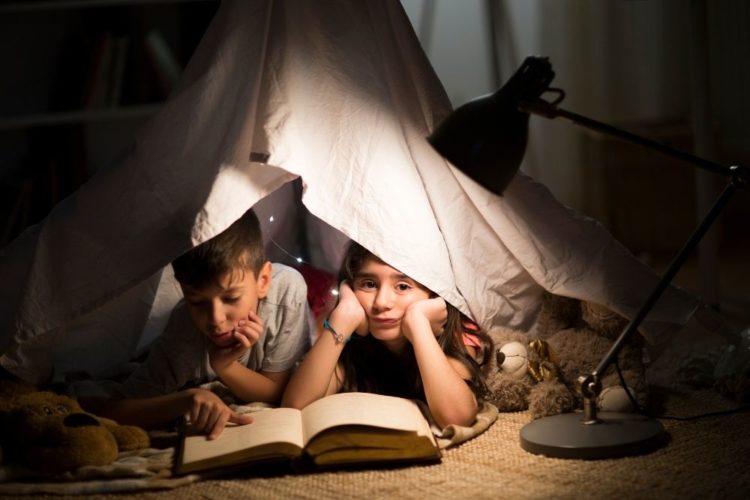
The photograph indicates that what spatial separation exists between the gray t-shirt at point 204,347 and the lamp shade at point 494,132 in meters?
0.59

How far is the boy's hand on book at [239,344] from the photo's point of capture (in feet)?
5.85

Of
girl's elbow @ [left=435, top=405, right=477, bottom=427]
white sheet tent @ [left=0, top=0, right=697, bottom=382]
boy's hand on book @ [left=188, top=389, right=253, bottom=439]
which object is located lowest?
boy's hand on book @ [left=188, top=389, right=253, bottom=439]

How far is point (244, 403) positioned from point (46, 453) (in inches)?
16.9

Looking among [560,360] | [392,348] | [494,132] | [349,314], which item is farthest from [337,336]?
[494,132]

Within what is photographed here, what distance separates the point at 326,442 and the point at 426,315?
34 centimetres

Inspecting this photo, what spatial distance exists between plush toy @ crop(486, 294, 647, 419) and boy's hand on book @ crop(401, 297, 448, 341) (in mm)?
146

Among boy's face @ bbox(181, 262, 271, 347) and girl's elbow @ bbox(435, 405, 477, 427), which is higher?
boy's face @ bbox(181, 262, 271, 347)

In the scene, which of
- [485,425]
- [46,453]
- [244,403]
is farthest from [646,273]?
[46,453]

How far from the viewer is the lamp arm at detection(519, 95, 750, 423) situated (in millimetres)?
1460

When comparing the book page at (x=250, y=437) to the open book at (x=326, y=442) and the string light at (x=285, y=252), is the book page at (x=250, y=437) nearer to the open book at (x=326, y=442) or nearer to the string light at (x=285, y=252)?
the open book at (x=326, y=442)

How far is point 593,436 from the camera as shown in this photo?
167 centimetres

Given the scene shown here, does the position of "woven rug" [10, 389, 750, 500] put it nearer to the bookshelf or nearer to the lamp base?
the lamp base

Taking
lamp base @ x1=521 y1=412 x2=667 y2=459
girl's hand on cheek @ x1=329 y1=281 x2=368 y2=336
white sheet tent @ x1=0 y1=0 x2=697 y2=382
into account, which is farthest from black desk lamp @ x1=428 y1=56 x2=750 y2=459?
girl's hand on cheek @ x1=329 y1=281 x2=368 y2=336

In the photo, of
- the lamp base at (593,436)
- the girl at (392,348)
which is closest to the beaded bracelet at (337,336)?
the girl at (392,348)
